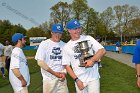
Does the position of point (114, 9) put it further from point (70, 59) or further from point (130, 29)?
point (70, 59)

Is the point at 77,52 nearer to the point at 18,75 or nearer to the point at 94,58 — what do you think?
the point at 94,58

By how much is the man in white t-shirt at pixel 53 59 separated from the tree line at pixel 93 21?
60.7m

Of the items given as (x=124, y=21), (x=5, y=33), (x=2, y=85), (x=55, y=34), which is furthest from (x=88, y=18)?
(x=55, y=34)

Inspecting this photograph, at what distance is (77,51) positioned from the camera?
632 cm

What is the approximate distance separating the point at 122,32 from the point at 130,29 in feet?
8.03

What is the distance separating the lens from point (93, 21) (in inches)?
3430

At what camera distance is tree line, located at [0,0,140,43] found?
8481 cm

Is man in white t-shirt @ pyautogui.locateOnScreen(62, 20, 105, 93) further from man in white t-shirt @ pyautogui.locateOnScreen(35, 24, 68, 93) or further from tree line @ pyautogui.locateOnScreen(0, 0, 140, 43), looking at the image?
→ tree line @ pyautogui.locateOnScreen(0, 0, 140, 43)

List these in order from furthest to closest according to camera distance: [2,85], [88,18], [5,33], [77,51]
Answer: [5,33] < [88,18] < [2,85] < [77,51]

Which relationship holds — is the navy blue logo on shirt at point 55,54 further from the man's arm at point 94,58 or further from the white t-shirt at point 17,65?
the man's arm at point 94,58

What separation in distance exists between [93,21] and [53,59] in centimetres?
8017

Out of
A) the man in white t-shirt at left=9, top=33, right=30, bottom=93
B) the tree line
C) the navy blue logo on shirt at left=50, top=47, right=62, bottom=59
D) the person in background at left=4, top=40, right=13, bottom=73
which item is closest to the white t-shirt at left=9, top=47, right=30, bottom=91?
the man in white t-shirt at left=9, top=33, right=30, bottom=93

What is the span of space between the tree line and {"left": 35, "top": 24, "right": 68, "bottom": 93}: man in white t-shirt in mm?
60670

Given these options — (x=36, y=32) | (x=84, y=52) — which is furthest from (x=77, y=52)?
(x=36, y=32)
